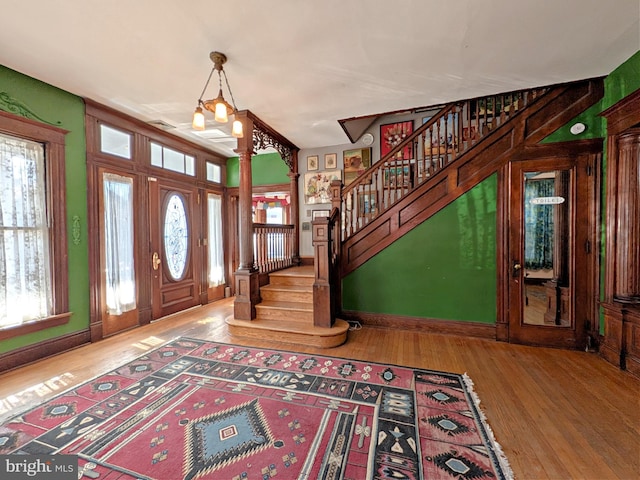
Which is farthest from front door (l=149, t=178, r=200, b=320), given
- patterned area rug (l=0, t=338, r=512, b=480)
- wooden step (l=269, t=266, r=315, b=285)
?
patterned area rug (l=0, t=338, r=512, b=480)

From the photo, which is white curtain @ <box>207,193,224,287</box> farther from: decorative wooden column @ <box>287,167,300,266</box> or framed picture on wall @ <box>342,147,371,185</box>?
framed picture on wall @ <box>342,147,371,185</box>

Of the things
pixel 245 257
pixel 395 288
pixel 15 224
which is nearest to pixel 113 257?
pixel 15 224

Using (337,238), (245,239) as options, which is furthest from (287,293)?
(337,238)

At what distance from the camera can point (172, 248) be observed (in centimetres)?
480

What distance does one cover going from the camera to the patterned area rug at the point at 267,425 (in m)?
1.59

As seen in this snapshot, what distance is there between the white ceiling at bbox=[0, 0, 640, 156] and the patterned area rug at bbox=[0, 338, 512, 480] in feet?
10.00

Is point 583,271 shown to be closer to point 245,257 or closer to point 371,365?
point 371,365

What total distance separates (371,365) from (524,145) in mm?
3190

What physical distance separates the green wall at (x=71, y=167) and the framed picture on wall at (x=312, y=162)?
346 centimetres

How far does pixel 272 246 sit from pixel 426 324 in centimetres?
270

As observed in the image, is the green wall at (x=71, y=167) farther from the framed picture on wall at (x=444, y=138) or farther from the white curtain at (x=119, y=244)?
the framed picture on wall at (x=444, y=138)

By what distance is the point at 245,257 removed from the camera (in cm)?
387

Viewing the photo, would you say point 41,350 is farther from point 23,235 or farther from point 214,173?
point 214,173

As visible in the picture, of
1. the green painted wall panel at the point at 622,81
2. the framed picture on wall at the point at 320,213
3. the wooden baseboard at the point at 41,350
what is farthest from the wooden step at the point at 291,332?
the green painted wall panel at the point at 622,81
